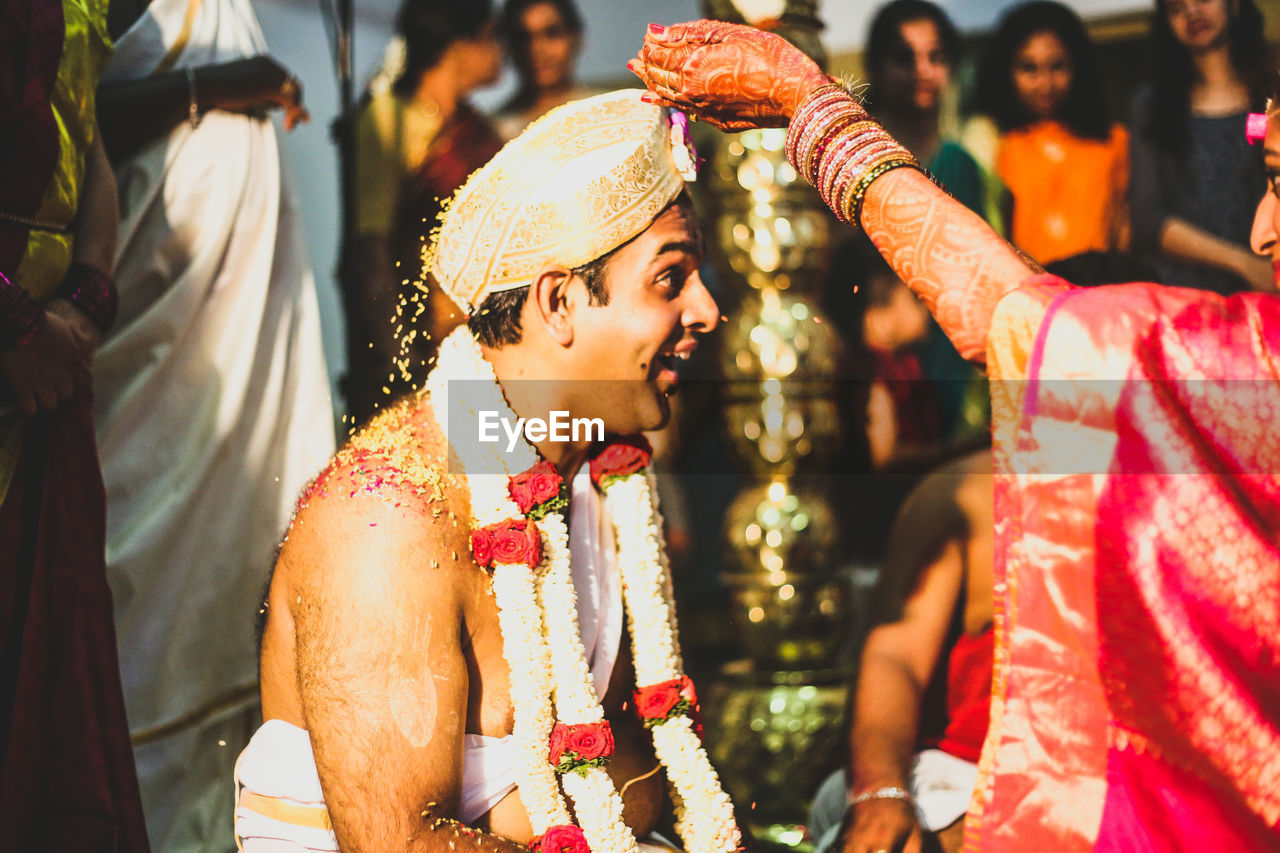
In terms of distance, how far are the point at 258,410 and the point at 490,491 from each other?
110 centimetres

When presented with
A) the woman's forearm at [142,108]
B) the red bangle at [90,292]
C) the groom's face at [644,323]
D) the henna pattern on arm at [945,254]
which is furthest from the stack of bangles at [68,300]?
the henna pattern on arm at [945,254]

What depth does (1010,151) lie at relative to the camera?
3.63 m

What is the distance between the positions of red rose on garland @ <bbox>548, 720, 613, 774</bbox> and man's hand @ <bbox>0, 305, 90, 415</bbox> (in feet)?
3.40

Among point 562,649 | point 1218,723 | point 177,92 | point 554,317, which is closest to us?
point 1218,723

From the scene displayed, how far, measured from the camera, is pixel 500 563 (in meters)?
1.78

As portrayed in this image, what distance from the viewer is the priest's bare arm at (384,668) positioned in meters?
1.60

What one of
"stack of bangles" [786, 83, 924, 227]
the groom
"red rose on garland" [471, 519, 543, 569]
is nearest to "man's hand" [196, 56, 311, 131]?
the groom

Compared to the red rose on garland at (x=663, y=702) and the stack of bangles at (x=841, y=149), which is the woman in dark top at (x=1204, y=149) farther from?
the red rose on garland at (x=663, y=702)

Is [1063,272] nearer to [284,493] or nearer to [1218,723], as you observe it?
[1218,723]

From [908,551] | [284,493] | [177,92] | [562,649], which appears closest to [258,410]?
[284,493]

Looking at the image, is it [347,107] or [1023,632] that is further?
[347,107]

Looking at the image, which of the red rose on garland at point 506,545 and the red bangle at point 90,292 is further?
the red bangle at point 90,292

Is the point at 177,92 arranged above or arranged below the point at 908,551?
above

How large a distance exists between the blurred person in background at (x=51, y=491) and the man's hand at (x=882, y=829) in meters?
1.34
